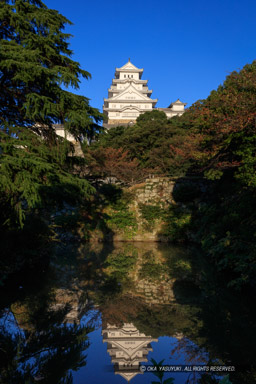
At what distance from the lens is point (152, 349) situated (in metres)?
3.69

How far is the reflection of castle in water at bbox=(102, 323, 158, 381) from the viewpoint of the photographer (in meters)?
3.27

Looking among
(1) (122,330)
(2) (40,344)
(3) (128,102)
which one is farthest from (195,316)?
(3) (128,102)

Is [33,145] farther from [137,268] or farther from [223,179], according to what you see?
[223,179]

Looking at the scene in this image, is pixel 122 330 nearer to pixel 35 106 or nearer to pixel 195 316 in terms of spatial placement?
pixel 195 316

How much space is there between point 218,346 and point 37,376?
7.65ft

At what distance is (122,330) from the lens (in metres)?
4.21

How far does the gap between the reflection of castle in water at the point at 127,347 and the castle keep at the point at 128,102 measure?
125ft

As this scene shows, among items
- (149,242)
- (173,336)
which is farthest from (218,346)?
(149,242)

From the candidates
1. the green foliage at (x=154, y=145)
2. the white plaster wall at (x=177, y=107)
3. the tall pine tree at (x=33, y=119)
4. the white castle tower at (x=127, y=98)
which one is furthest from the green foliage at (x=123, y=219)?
the white plaster wall at (x=177, y=107)

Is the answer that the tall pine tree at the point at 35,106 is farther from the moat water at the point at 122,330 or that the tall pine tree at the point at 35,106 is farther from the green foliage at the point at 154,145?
the green foliage at the point at 154,145

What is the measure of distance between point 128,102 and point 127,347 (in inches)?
1754

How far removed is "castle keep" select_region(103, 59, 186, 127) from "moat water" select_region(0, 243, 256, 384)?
36048 mm

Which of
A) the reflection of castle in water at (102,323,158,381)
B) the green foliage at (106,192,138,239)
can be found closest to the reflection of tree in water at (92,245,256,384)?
the reflection of castle in water at (102,323,158,381)

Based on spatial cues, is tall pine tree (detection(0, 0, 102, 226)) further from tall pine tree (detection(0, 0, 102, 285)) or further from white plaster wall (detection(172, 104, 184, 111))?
white plaster wall (detection(172, 104, 184, 111))
